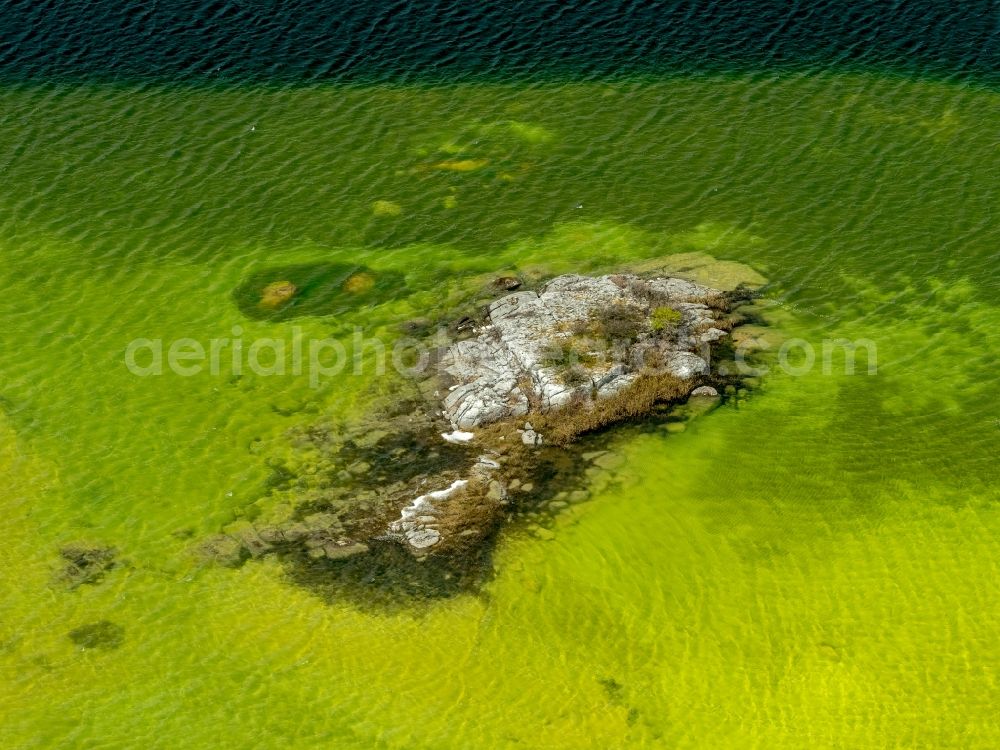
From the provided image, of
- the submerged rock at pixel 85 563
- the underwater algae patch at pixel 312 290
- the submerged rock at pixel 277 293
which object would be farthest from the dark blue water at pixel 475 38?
the submerged rock at pixel 85 563

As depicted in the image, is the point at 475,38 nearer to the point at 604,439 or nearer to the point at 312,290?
the point at 312,290

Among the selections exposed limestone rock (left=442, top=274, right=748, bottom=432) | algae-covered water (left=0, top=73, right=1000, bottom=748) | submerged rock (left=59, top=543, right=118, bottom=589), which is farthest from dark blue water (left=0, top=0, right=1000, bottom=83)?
submerged rock (left=59, top=543, right=118, bottom=589)

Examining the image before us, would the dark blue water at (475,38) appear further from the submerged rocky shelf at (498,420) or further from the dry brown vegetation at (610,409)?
the dry brown vegetation at (610,409)

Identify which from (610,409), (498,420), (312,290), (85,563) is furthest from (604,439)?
(85,563)

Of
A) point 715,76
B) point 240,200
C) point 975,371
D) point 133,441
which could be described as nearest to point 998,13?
point 715,76

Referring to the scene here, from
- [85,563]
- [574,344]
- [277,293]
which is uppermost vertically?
[277,293]

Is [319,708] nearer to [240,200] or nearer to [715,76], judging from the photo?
[240,200]
